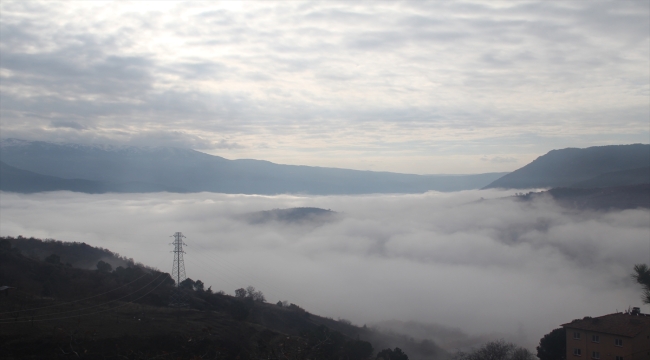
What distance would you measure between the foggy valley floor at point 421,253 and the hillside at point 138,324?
22915 mm

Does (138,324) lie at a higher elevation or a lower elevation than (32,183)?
lower

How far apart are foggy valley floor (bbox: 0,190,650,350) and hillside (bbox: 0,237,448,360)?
22.9m

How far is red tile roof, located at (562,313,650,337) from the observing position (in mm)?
23638

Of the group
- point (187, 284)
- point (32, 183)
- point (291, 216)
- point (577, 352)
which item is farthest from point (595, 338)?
point (32, 183)

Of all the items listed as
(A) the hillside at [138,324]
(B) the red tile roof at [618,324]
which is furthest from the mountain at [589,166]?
(B) the red tile roof at [618,324]

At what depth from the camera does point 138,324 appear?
2741cm

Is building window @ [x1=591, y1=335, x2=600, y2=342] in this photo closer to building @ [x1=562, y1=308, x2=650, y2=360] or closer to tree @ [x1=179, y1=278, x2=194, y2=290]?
building @ [x1=562, y1=308, x2=650, y2=360]

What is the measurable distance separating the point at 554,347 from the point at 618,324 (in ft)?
27.7

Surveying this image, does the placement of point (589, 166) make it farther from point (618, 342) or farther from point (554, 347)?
point (618, 342)

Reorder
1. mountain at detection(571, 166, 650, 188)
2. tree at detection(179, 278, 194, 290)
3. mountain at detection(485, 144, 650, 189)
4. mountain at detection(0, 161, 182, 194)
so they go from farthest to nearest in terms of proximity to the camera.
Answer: mountain at detection(0, 161, 182, 194) < mountain at detection(485, 144, 650, 189) < mountain at detection(571, 166, 650, 188) < tree at detection(179, 278, 194, 290)

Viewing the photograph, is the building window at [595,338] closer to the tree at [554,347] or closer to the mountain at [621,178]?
the tree at [554,347]

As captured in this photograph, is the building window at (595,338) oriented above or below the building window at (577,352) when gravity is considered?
above

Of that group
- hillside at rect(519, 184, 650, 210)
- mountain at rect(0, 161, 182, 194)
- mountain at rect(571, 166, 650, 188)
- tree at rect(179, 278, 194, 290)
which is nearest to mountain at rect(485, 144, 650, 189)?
mountain at rect(571, 166, 650, 188)

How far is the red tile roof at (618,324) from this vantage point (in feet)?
77.6
